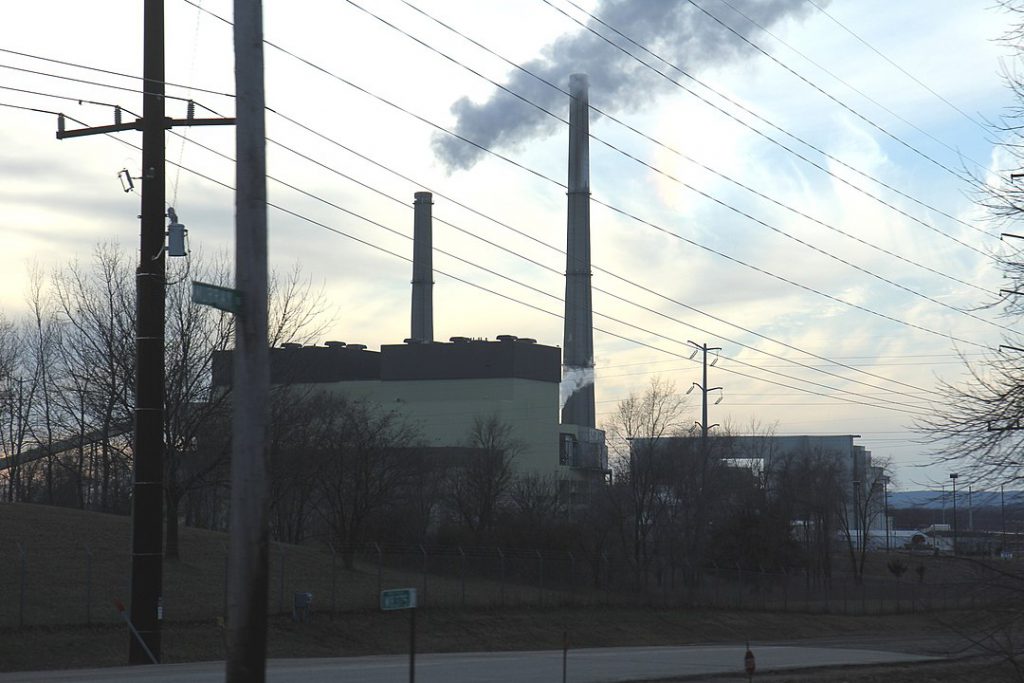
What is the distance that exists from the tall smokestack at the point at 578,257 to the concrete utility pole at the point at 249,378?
7924cm

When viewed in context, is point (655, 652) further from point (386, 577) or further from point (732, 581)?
point (732, 581)

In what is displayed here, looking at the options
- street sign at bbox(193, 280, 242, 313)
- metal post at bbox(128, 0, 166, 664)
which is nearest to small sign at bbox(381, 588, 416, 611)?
street sign at bbox(193, 280, 242, 313)

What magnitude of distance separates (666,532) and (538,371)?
27.5m

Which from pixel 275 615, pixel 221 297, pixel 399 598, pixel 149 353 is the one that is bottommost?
pixel 275 615

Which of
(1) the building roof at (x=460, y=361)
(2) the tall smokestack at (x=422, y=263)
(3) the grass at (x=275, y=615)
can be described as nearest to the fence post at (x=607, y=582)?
(3) the grass at (x=275, y=615)

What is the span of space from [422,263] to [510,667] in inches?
2754

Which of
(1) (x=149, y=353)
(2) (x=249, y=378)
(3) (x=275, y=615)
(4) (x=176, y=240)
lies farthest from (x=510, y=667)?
(2) (x=249, y=378)

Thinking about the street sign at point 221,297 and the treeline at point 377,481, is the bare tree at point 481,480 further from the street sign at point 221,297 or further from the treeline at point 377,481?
the street sign at point 221,297

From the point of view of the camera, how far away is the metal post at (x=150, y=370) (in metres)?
22.8

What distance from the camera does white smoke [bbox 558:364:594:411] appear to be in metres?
93.6

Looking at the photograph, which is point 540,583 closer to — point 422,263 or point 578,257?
point 578,257

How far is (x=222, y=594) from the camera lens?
37.2m

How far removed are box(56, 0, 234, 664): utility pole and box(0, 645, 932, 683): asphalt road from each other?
4.61 ft

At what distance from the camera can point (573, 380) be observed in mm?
94562
